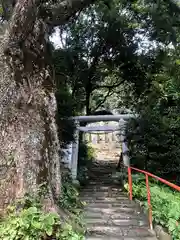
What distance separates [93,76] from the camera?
12.0 m

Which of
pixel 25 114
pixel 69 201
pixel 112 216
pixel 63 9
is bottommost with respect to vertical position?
pixel 112 216

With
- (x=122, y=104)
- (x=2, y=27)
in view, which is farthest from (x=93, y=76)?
(x=2, y=27)

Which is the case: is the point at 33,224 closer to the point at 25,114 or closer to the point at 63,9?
the point at 25,114

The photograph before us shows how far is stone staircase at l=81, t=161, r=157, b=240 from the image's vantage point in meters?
4.11

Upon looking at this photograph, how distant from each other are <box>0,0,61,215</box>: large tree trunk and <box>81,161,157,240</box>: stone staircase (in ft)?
2.92

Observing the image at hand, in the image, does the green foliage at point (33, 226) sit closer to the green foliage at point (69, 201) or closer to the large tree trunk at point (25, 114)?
the large tree trunk at point (25, 114)

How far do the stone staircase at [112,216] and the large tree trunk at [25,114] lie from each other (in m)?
0.89

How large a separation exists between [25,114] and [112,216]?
2.48 metres

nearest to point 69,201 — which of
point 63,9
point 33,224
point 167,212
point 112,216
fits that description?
point 112,216

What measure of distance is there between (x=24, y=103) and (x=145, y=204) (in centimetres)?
305

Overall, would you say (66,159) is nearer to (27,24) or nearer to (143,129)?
(143,129)

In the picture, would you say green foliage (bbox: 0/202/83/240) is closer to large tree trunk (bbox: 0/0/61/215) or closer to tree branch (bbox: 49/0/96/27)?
large tree trunk (bbox: 0/0/61/215)

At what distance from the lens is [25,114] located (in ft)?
14.2

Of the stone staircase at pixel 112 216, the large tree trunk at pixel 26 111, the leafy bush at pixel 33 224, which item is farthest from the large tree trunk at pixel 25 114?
the stone staircase at pixel 112 216
